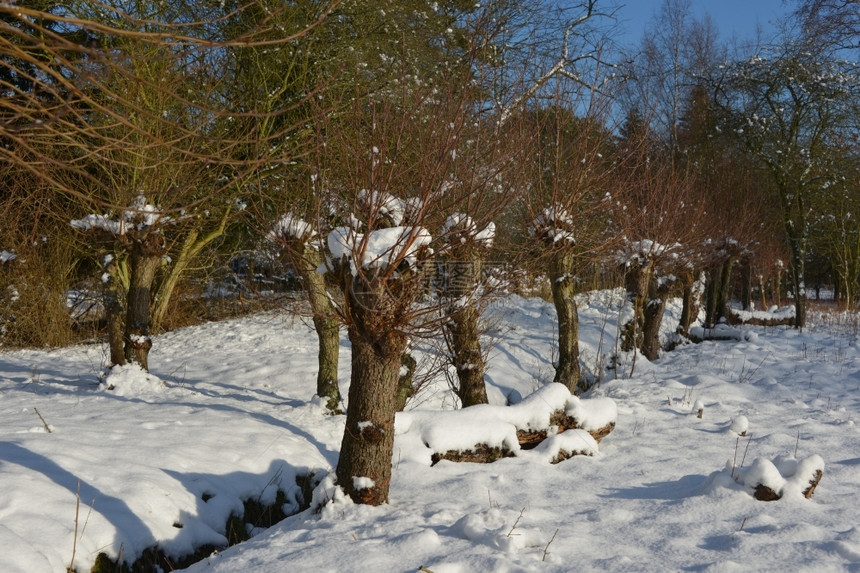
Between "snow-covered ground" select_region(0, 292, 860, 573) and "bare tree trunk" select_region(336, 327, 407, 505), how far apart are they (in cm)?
18

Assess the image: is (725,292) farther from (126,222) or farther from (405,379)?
(126,222)

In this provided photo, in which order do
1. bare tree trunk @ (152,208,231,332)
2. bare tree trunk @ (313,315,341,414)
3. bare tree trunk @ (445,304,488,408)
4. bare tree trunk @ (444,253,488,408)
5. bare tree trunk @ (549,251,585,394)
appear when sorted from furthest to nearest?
bare tree trunk @ (152,208,231,332)
bare tree trunk @ (549,251,585,394)
bare tree trunk @ (313,315,341,414)
bare tree trunk @ (445,304,488,408)
bare tree trunk @ (444,253,488,408)

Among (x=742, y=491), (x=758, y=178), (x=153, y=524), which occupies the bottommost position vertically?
(x=153, y=524)

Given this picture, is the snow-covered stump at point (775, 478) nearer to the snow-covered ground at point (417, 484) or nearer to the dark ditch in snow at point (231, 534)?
the snow-covered ground at point (417, 484)

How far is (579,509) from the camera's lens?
177 inches

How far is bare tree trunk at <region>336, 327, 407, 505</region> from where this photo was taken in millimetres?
4449

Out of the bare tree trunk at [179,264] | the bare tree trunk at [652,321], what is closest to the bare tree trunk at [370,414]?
the bare tree trunk at [179,264]

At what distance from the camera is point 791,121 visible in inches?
603

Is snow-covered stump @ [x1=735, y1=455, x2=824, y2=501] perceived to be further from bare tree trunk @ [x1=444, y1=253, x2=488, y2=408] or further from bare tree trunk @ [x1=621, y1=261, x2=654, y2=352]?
bare tree trunk @ [x1=621, y1=261, x2=654, y2=352]

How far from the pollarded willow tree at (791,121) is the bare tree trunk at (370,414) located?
13.5m

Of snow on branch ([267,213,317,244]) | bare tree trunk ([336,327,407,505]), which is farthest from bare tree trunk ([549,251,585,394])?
bare tree trunk ([336,327,407,505])

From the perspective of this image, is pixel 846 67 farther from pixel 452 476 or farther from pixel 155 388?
pixel 155 388

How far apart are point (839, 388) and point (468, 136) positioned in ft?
21.9

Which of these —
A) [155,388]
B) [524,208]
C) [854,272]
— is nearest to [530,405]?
[524,208]
